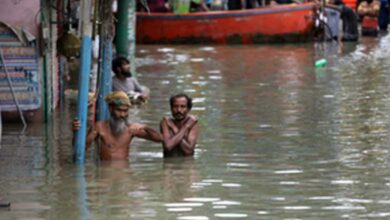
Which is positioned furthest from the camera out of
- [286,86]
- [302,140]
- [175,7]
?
[175,7]

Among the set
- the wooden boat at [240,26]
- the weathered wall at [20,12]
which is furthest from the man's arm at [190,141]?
the wooden boat at [240,26]

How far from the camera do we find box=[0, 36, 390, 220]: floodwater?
1134cm

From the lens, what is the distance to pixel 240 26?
33.5 m

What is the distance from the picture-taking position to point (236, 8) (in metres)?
35.3

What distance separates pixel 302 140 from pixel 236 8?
65.5 ft

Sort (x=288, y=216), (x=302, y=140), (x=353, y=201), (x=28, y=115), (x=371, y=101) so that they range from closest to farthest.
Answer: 1. (x=288, y=216)
2. (x=353, y=201)
3. (x=302, y=140)
4. (x=28, y=115)
5. (x=371, y=101)

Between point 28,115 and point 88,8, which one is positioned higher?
point 88,8

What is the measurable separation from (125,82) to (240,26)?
14.7 metres

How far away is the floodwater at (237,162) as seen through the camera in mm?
11344

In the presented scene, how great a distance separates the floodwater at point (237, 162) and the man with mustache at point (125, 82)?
24 centimetres

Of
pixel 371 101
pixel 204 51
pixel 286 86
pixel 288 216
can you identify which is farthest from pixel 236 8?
pixel 288 216

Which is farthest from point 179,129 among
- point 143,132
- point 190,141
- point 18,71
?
point 18,71

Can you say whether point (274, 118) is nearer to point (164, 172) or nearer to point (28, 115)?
point (28, 115)

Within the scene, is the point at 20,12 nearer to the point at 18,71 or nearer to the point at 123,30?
the point at 18,71
